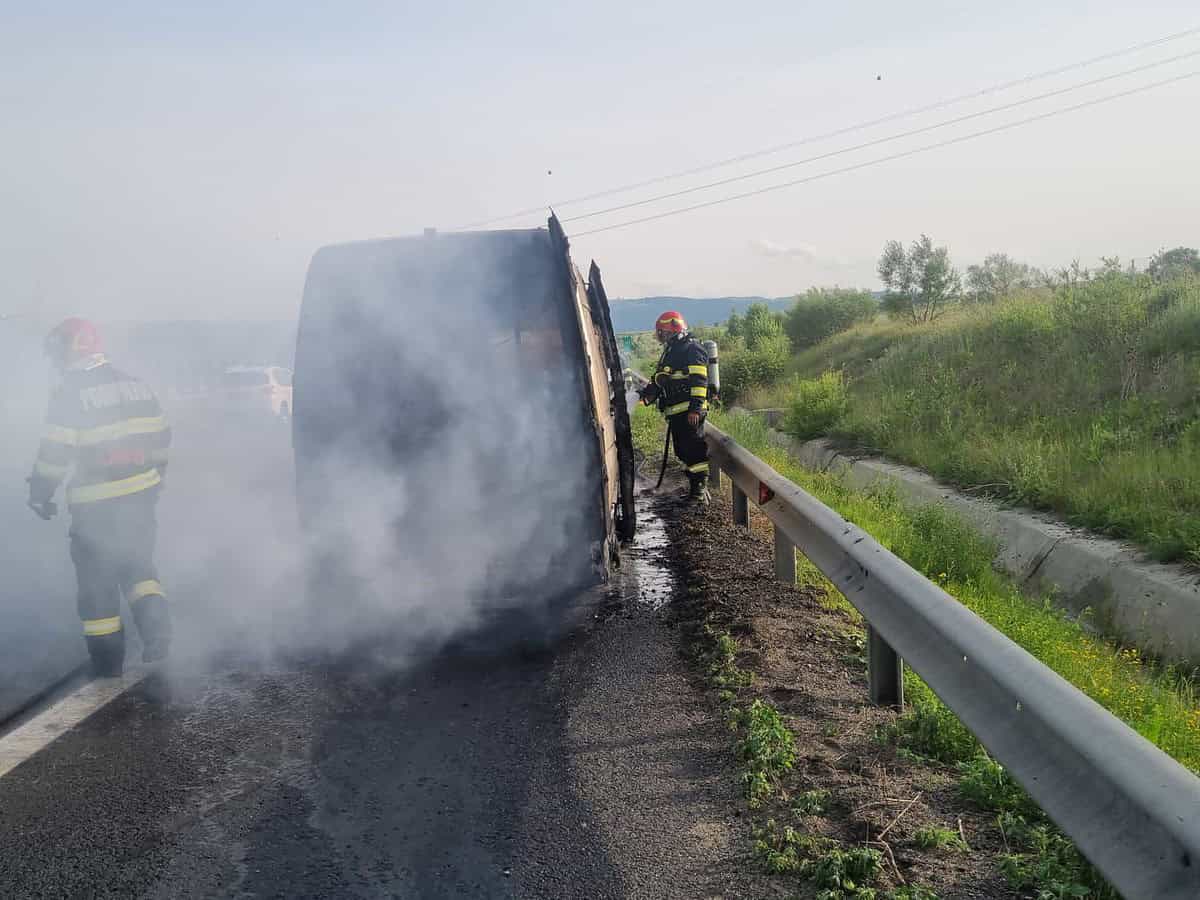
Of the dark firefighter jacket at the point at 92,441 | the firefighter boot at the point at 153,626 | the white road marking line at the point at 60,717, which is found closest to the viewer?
the white road marking line at the point at 60,717

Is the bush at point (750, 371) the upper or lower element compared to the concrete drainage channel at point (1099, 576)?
upper

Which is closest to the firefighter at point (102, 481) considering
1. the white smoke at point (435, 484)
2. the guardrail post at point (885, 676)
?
the white smoke at point (435, 484)

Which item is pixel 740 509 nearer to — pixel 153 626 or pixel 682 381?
pixel 682 381

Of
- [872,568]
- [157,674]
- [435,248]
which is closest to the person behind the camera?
[872,568]

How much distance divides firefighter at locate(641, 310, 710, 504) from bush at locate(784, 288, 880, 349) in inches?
843

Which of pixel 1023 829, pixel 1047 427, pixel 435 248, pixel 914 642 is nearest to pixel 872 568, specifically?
pixel 914 642

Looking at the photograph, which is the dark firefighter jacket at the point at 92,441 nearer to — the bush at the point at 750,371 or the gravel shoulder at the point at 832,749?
the gravel shoulder at the point at 832,749

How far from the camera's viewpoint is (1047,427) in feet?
29.5

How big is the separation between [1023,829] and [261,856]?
223 cm

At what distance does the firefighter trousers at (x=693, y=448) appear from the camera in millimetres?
9258

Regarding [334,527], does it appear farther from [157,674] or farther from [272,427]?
[272,427]

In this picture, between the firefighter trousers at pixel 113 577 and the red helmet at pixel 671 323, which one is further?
the red helmet at pixel 671 323

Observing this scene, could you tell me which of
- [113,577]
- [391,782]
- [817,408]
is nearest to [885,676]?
[391,782]

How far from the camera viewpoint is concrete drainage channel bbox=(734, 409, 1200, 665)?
17.7ft
